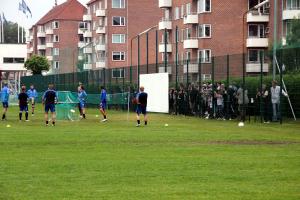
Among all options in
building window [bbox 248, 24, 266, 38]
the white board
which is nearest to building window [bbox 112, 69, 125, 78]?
the white board

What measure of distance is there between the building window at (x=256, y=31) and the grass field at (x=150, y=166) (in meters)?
49.4

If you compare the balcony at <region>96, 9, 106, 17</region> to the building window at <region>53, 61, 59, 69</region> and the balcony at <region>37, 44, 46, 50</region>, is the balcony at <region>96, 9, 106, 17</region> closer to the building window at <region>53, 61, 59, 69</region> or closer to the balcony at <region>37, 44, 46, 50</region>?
the building window at <region>53, 61, 59, 69</region>

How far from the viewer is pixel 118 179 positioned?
14.1 meters

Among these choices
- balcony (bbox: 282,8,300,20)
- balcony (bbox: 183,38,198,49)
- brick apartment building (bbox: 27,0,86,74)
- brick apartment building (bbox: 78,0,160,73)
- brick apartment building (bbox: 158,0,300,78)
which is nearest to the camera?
balcony (bbox: 282,8,300,20)

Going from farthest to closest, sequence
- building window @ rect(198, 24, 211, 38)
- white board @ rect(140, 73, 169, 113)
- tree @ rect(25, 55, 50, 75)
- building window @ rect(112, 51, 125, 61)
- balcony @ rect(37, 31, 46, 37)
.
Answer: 1. balcony @ rect(37, 31, 46, 37)
2. building window @ rect(112, 51, 125, 61)
3. tree @ rect(25, 55, 50, 75)
4. building window @ rect(198, 24, 211, 38)
5. white board @ rect(140, 73, 169, 113)

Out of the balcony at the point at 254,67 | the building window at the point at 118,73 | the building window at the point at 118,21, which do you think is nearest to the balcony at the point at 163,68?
the building window at the point at 118,73

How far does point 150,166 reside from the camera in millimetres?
16391

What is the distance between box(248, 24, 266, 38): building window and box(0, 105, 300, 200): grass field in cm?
4940

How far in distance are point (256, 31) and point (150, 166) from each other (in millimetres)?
61106

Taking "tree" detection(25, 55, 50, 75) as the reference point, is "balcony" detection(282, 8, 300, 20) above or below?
above

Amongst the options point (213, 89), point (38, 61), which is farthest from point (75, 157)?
point (38, 61)

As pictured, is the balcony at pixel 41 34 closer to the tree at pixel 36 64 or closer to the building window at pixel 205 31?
the tree at pixel 36 64

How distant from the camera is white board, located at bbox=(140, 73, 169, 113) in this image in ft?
141

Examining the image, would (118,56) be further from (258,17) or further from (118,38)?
(258,17)
